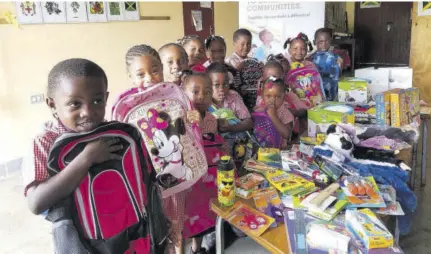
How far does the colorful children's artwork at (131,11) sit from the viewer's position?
14.4 ft

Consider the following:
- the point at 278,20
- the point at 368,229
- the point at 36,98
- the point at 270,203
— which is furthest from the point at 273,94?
the point at 36,98

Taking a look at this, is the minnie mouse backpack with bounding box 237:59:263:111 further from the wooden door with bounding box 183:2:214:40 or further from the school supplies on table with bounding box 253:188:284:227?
the wooden door with bounding box 183:2:214:40

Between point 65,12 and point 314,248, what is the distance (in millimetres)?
3661

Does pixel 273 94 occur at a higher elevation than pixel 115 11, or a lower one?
lower

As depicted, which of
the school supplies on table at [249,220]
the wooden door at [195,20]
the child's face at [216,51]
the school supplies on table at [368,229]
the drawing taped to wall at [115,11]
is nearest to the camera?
the school supplies on table at [368,229]

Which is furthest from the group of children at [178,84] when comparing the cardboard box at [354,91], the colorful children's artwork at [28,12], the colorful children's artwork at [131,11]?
the colorful children's artwork at [131,11]

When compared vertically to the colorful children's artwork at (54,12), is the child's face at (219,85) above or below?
below

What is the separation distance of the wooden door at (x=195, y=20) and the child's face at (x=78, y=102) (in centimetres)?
457

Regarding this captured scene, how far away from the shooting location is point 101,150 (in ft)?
3.14

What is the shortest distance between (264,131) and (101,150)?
1.35 m

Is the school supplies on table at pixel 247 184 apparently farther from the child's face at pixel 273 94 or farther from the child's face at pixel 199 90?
the child's face at pixel 273 94

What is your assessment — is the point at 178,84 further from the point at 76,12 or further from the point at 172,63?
the point at 76,12

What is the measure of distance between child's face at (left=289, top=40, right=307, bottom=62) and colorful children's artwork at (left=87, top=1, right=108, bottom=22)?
2325 mm

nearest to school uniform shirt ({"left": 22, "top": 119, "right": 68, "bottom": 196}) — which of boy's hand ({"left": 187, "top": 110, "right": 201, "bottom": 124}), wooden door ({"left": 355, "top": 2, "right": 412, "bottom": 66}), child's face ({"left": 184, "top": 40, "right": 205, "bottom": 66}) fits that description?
boy's hand ({"left": 187, "top": 110, "right": 201, "bottom": 124})
